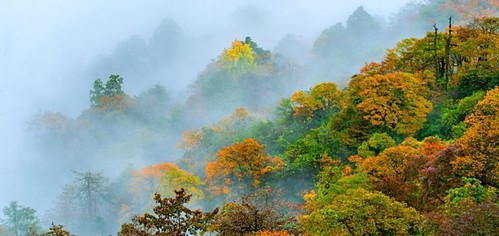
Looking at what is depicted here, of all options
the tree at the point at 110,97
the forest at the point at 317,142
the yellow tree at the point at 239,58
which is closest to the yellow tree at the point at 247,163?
the forest at the point at 317,142

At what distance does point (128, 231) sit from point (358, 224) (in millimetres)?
13240

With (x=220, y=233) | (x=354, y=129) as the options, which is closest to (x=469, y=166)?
(x=220, y=233)

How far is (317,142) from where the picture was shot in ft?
191

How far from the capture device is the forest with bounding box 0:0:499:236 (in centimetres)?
2923

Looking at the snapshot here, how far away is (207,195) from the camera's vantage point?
7475 centimetres

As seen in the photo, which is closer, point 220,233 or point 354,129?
point 220,233

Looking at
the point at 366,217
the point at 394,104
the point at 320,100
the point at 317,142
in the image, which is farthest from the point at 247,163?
the point at 366,217

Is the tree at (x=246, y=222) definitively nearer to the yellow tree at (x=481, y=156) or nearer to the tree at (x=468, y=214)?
the tree at (x=468, y=214)

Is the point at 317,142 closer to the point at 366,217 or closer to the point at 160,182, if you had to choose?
the point at 366,217

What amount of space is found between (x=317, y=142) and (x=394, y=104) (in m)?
9.71

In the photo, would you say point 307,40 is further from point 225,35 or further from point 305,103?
point 305,103

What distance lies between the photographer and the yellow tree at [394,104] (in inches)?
2030

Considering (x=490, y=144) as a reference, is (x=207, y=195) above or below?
above

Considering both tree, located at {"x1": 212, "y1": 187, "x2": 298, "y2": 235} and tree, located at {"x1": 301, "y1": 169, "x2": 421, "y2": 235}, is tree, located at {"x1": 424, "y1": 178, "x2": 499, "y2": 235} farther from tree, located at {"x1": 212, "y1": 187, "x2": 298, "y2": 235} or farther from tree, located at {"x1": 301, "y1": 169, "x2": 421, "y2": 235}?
tree, located at {"x1": 212, "y1": 187, "x2": 298, "y2": 235}
